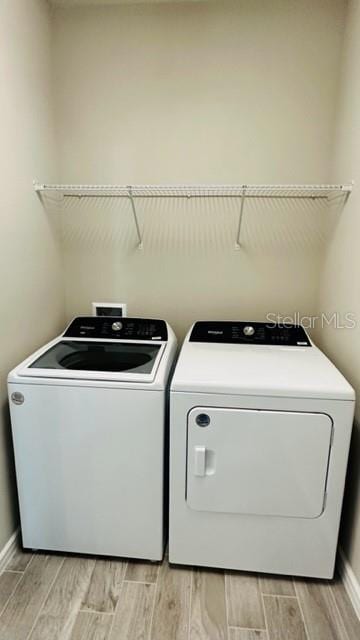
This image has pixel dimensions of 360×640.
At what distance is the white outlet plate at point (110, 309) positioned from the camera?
2.09 m

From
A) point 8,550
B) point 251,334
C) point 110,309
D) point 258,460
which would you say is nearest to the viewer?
point 258,460

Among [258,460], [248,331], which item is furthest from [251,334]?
[258,460]

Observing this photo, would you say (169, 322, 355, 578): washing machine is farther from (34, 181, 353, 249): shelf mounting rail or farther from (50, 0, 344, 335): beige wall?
(34, 181, 353, 249): shelf mounting rail

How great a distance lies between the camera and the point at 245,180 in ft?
6.59

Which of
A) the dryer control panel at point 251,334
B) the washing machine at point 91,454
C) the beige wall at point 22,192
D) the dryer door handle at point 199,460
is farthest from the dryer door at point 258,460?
the beige wall at point 22,192

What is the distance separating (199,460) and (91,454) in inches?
17.3

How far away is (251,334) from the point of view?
6.35 ft

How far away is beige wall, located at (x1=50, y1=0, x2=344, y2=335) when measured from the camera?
188 centimetres

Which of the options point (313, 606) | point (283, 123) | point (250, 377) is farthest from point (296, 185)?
point (313, 606)

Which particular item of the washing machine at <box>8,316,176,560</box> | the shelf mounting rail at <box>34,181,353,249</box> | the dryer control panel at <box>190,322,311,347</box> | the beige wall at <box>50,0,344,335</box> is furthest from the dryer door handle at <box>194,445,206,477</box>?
the shelf mounting rail at <box>34,181,353,249</box>

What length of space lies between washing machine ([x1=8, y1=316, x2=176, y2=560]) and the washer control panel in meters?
0.25

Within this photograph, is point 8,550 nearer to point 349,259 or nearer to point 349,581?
point 349,581

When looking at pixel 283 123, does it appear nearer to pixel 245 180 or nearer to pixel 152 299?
pixel 245 180

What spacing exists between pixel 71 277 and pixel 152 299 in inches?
19.3
